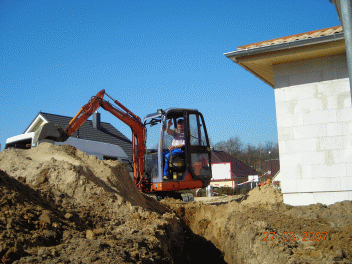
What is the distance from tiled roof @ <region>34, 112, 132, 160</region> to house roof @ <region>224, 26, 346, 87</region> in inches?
576

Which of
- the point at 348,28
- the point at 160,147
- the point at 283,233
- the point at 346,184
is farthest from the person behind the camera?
the point at 160,147

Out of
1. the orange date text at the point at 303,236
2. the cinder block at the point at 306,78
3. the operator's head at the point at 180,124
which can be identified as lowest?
the orange date text at the point at 303,236

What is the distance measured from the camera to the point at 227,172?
29.1m

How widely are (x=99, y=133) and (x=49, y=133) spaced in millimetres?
15803

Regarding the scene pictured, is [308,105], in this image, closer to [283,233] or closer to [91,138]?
[283,233]

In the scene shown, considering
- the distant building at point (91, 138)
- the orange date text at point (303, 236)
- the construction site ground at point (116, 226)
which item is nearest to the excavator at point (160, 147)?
the construction site ground at point (116, 226)

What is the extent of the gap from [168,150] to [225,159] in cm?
2918

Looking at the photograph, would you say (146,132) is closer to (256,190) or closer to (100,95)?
(100,95)

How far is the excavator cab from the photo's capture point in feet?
33.5

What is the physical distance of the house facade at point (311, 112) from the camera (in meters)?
7.09

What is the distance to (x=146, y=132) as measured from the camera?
11.3 m

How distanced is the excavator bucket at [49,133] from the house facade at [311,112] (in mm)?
5264

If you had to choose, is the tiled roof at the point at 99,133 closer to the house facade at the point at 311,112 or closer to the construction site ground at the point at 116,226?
the construction site ground at the point at 116,226

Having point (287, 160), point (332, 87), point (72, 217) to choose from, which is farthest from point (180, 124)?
point (72, 217)
